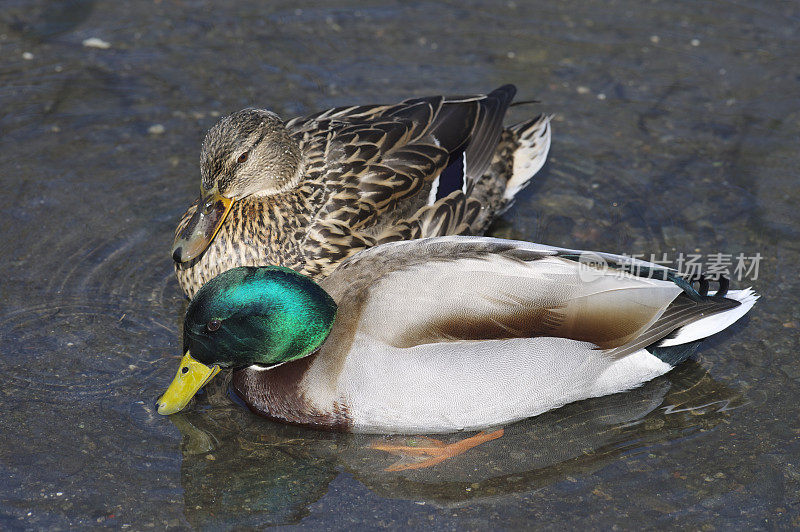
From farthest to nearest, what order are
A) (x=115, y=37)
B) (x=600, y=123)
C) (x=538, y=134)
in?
1. (x=115, y=37)
2. (x=600, y=123)
3. (x=538, y=134)

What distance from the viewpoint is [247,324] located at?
15.6 ft

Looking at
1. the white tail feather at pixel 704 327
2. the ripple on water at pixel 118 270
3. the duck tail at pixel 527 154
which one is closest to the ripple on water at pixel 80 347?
the ripple on water at pixel 118 270

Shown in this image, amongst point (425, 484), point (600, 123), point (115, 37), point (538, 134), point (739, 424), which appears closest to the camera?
point (425, 484)

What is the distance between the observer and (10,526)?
431 centimetres

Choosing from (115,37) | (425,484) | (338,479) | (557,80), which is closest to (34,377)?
(338,479)

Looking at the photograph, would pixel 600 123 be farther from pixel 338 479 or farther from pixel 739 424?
pixel 338 479

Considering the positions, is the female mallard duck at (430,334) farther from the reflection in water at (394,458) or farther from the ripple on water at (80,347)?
the ripple on water at (80,347)

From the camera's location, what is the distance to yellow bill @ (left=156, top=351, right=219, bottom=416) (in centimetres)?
485

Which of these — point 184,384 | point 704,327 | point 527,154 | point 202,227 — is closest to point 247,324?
point 184,384

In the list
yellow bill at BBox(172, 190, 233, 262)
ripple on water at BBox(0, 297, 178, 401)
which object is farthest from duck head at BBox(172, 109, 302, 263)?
ripple on water at BBox(0, 297, 178, 401)

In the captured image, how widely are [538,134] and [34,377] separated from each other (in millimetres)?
3346

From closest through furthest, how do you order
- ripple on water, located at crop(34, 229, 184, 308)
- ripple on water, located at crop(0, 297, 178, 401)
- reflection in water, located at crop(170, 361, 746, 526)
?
reflection in water, located at crop(170, 361, 746, 526) → ripple on water, located at crop(0, 297, 178, 401) → ripple on water, located at crop(34, 229, 184, 308)

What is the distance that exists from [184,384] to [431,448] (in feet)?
3.93

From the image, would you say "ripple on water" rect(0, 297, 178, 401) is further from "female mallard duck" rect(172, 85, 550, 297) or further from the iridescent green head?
the iridescent green head
